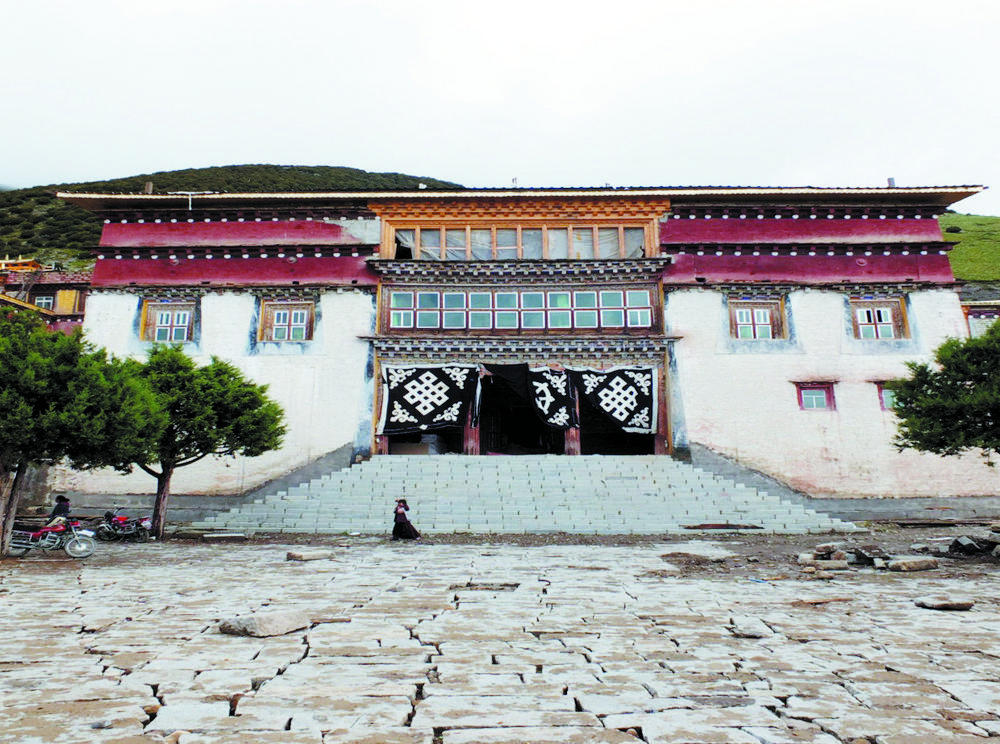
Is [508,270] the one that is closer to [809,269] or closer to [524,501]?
[524,501]

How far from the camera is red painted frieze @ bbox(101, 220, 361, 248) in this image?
2500cm

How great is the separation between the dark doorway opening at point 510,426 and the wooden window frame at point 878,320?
38.6ft

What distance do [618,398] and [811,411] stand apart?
683 centimetres

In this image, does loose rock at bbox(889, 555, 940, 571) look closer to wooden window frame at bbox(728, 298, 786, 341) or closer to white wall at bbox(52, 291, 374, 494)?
wooden window frame at bbox(728, 298, 786, 341)

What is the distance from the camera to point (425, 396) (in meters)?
22.9

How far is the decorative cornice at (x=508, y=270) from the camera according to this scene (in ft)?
79.9

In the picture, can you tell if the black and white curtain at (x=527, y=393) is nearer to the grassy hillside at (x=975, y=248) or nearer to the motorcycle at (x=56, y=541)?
the motorcycle at (x=56, y=541)

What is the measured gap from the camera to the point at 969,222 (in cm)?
8031

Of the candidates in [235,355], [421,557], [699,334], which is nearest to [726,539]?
[421,557]

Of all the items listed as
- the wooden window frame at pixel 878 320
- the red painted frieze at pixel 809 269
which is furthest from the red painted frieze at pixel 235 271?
the wooden window frame at pixel 878 320

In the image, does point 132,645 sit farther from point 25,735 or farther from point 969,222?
point 969,222

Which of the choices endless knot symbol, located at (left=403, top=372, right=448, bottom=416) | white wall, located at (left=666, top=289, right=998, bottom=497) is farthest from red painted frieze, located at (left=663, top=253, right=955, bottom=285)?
endless knot symbol, located at (left=403, top=372, right=448, bottom=416)

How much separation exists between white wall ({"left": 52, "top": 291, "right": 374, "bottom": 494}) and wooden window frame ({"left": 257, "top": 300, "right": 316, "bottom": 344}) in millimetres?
259

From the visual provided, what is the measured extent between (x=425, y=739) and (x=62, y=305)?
39.4 m
